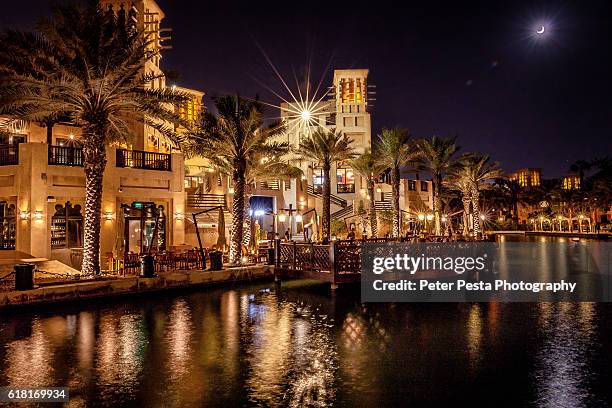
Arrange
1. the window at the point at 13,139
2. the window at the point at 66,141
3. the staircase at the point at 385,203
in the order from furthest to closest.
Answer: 1. the staircase at the point at 385,203
2. the window at the point at 66,141
3. the window at the point at 13,139

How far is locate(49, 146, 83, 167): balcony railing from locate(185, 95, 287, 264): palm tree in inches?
203

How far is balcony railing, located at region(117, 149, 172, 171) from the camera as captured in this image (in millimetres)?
26447

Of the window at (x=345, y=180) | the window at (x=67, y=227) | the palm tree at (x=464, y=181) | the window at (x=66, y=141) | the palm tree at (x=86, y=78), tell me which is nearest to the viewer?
the palm tree at (x=86, y=78)

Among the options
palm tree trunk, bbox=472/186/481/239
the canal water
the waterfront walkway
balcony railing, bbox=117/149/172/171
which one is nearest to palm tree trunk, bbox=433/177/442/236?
palm tree trunk, bbox=472/186/481/239

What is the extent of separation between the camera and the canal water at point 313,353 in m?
8.01

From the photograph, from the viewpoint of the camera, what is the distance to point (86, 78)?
18.5 metres

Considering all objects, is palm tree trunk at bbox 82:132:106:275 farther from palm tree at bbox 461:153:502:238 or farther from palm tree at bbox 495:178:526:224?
palm tree at bbox 495:178:526:224

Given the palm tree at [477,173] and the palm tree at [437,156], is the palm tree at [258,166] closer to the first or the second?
the palm tree at [437,156]

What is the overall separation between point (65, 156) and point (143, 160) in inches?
175

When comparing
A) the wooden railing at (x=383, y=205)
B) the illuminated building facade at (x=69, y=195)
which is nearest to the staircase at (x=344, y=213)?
the wooden railing at (x=383, y=205)

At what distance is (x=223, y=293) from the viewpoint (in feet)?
63.5

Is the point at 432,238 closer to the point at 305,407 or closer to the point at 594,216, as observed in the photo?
the point at 305,407

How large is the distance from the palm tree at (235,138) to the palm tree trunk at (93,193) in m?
5.67

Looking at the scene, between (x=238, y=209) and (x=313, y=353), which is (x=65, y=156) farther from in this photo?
(x=313, y=353)
